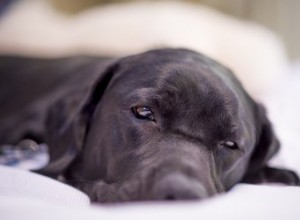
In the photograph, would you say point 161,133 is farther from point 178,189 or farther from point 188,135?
point 178,189

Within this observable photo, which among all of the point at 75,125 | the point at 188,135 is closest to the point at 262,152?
the point at 188,135

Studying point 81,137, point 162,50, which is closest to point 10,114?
point 81,137

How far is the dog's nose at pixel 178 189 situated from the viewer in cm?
95

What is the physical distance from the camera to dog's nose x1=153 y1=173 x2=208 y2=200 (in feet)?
3.11

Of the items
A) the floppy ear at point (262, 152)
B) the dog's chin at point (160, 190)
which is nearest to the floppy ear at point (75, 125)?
the dog's chin at point (160, 190)

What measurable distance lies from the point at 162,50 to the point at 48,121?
0.52m

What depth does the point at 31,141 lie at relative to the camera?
196 cm

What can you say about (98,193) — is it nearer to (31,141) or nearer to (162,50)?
(162,50)

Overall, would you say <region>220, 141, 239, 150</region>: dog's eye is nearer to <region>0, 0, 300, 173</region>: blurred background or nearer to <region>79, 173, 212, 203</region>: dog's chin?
<region>79, 173, 212, 203</region>: dog's chin

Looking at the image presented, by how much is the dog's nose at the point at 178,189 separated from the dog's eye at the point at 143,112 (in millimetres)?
318

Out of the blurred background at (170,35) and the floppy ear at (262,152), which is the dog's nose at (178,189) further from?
the blurred background at (170,35)

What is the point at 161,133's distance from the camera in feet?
4.16

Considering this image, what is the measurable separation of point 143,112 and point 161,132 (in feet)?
0.30

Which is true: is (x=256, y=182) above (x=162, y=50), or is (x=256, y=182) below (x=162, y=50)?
below
